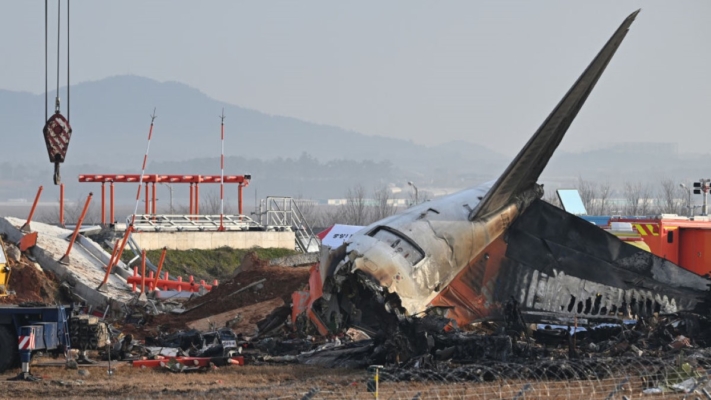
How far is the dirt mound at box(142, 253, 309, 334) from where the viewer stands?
98.4 ft

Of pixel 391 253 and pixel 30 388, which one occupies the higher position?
pixel 391 253

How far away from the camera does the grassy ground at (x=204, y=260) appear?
150ft

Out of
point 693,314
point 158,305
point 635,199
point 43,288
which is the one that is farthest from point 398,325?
point 635,199

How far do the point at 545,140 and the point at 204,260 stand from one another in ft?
92.2

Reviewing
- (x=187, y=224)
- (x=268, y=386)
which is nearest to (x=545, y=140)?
(x=268, y=386)

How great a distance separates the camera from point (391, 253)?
2159 cm

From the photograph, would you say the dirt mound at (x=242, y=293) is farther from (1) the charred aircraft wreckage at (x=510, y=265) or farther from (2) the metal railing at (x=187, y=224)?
(2) the metal railing at (x=187, y=224)

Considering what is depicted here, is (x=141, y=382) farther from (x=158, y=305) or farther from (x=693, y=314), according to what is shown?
(x=158, y=305)

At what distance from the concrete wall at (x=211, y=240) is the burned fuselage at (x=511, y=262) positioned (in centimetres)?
2529

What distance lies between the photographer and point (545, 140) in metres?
22.0

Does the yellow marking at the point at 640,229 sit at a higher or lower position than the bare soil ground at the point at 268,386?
higher

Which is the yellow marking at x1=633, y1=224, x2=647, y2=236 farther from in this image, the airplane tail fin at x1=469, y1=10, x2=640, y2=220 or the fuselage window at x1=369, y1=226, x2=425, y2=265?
the fuselage window at x1=369, y1=226, x2=425, y2=265

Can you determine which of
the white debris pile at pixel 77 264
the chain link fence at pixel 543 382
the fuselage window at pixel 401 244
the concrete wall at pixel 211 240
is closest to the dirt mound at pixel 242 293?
the white debris pile at pixel 77 264

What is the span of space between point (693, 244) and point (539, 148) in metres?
19.6
